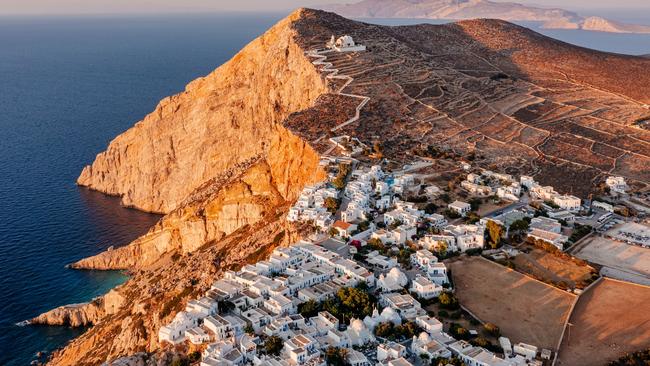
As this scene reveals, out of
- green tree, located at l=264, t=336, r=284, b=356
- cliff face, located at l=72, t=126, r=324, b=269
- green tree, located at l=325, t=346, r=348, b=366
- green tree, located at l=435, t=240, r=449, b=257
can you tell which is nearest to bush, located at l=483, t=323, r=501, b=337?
green tree, located at l=435, t=240, r=449, b=257

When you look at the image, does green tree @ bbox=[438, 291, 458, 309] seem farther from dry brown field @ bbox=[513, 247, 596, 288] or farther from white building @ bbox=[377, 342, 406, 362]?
dry brown field @ bbox=[513, 247, 596, 288]

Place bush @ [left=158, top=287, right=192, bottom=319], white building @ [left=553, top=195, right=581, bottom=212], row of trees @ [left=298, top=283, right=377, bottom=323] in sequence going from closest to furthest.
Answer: row of trees @ [left=298, top=283, right=377, bottom=323] → bush @ [left=158, top=287, right=192, bottom=319] → white building @ [left=553, top=195, right=581, bottom=212]

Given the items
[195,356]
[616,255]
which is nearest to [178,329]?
[195,356]

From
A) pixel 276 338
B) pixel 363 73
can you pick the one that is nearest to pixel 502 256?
pixel 276 338

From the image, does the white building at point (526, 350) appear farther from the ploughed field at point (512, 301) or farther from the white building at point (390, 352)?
the white building at point (390, 352)

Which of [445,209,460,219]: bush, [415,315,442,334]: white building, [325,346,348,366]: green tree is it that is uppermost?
[445,209,460,219]: bush

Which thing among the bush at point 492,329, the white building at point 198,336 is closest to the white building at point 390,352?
the bush at point 492,329

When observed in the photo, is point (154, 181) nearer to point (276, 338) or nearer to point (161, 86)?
point (276, 338)
